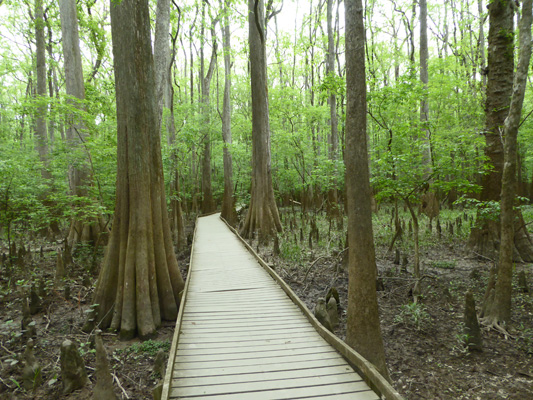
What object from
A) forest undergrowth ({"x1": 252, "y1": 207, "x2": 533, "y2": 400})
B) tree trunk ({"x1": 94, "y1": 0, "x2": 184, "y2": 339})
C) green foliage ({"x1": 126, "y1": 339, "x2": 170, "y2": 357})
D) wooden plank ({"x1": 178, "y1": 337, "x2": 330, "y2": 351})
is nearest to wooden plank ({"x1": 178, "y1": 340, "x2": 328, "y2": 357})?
wooden plank ({"x1": 178, "y1": 337, "x2": 330, "y2": 351})

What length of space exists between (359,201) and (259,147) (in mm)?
8140

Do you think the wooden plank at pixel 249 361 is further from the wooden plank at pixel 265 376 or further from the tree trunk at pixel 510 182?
the tree trunk at pixel 510 182

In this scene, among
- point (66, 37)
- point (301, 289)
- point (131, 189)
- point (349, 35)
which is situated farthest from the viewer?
point (66, 37)

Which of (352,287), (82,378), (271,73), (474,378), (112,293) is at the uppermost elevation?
(271,73)

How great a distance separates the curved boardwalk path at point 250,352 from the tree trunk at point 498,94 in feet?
16.0

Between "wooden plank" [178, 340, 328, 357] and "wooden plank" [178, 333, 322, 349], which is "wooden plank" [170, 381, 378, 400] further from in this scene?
"wooden plank" [178, 333, 322, 349]

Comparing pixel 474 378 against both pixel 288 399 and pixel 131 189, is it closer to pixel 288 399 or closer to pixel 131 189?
pixel 288 399

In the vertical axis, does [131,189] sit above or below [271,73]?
below

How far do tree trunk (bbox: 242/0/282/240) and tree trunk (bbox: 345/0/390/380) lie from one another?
23.8ft

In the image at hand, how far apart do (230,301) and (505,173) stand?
4.29m

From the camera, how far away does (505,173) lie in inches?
166

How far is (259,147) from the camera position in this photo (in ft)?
36.4

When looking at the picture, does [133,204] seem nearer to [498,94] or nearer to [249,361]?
[249,361]

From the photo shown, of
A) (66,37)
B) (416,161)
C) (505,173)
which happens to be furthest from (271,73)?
(505,173)
